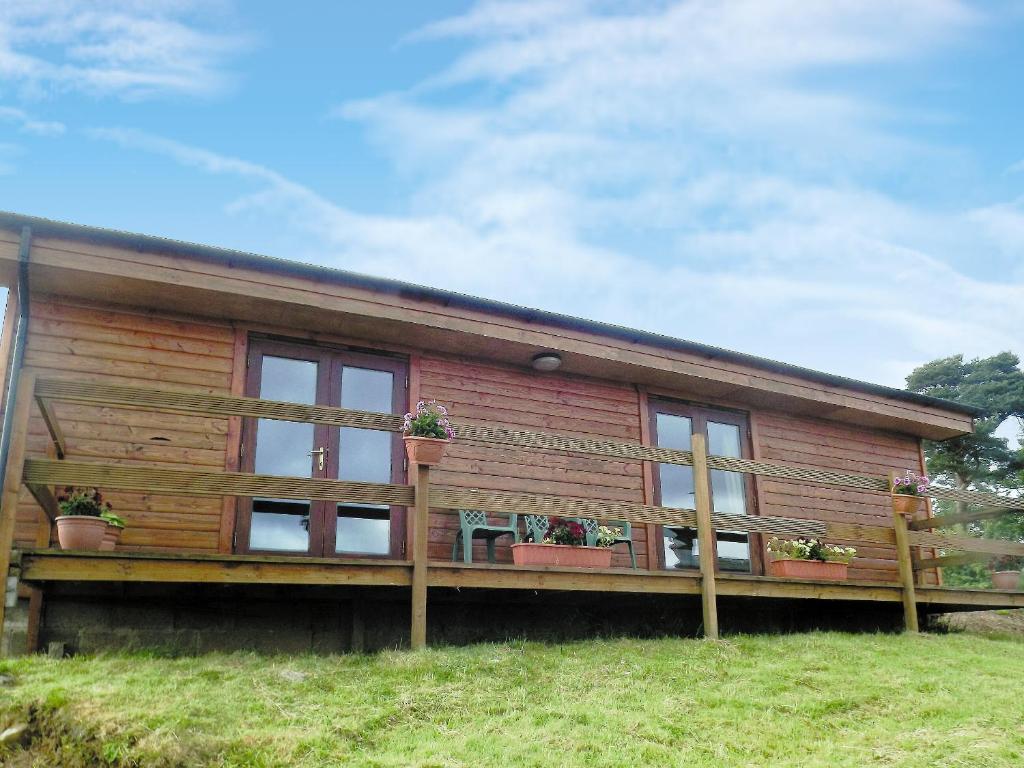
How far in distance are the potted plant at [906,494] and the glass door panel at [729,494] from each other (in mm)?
1776

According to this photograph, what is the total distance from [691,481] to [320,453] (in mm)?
4413

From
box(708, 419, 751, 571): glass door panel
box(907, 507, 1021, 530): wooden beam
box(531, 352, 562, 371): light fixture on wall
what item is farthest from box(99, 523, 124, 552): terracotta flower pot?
box(907, 507, 1021, 530): wooden beam

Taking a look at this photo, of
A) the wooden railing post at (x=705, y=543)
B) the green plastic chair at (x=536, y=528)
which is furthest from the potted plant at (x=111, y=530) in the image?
→ the wooden railing post at (x=705, y=543)

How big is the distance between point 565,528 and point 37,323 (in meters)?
4.73

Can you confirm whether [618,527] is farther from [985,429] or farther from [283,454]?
[985,429]

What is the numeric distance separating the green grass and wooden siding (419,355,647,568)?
232 centimetres

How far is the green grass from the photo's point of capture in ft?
15.2

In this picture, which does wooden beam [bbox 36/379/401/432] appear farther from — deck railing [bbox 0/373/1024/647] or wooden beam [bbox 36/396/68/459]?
wooden beam [bbox 36/396/68/459]

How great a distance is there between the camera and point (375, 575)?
6.81 metres

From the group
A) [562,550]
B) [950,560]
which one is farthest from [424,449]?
Result: [950,560]

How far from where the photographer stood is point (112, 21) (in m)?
10.7

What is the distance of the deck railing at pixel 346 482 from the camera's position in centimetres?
608

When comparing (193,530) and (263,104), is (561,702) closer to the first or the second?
(193,530)

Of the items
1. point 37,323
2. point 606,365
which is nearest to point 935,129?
point 606,365
